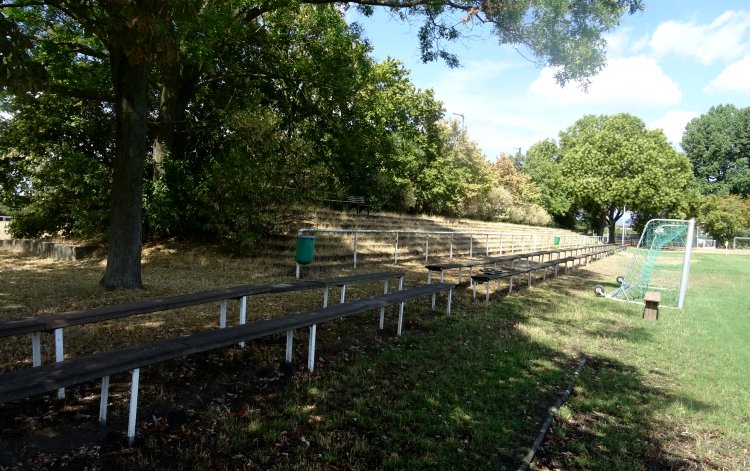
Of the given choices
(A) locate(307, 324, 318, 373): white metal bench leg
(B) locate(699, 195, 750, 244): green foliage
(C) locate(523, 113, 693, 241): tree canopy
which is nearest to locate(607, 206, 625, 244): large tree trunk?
(C) locate(523, 113, 693, 241): tree canopy

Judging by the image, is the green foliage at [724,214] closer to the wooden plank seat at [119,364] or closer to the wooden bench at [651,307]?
the wooden bench at [651,307]

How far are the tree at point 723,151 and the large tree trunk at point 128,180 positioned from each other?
63.7 metres

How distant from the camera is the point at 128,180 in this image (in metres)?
7.48

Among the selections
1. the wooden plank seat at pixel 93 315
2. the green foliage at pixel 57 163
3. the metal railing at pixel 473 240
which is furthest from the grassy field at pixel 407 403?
the green foliage at pixel 57 163

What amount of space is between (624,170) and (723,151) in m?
23.0

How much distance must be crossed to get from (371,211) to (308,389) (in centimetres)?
1757

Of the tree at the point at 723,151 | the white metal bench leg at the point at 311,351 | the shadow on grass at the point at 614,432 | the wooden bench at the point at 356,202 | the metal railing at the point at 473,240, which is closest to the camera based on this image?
the shadow on grass at the point at 614,432

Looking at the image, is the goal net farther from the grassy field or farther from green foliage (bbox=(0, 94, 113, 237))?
green foliage (bbox=(0, 94, 113, 237))

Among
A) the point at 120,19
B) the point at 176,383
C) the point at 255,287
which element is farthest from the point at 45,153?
the point at 176,383

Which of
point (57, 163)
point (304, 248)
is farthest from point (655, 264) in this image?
point (57, 163)

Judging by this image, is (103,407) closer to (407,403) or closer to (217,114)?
(407,403)

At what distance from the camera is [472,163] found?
30.2 meters

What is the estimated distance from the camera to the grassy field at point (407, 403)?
2879mm

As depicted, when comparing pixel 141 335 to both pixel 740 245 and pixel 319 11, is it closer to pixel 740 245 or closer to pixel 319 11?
pixel 319 11
